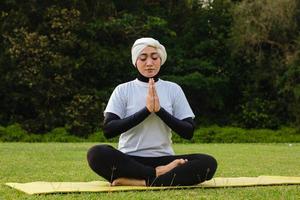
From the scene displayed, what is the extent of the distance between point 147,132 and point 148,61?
1.71ft


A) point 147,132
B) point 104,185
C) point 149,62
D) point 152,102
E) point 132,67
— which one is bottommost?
point 132,67

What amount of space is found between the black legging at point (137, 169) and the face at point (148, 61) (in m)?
0.63

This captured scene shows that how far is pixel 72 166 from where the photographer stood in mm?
7367

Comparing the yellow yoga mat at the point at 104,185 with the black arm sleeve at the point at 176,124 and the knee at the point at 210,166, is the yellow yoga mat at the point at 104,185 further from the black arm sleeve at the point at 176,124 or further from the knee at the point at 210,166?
the black arm sleeve at the point at 176,124

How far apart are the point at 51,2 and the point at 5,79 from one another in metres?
3.08

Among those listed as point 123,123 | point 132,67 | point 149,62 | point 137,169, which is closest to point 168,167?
point 137,169

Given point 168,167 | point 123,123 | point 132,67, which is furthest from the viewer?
point 132,67

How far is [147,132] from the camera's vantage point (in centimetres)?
469

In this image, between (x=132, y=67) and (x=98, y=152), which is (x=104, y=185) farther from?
(x=132, y=67)

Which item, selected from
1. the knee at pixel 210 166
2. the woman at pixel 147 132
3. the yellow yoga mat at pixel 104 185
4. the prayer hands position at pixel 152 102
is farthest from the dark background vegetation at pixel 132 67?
the prayer hands position at pixel 152 102

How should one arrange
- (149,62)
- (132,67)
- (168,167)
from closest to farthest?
(168,167)
(149,62)
(132,67)

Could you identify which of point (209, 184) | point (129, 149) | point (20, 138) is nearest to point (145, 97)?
point (129, 149)

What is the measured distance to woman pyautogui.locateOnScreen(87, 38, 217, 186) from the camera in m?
4.53

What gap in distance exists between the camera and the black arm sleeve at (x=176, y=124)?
4523mm
